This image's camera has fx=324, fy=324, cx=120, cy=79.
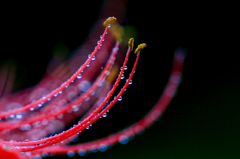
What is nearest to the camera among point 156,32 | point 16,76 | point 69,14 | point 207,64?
point 16,76

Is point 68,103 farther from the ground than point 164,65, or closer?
closer

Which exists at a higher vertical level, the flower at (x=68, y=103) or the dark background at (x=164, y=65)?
the dark background at (x=164, y=65)

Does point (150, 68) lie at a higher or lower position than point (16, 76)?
higher

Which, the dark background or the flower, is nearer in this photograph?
the flower

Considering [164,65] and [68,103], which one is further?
[164,65]

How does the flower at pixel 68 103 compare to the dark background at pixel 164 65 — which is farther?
the dark background at pixel 164 65

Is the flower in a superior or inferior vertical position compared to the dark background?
inferior

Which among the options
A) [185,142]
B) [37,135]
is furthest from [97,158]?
[37,135]

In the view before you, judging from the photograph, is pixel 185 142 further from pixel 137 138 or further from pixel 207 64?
pixel 207 64
